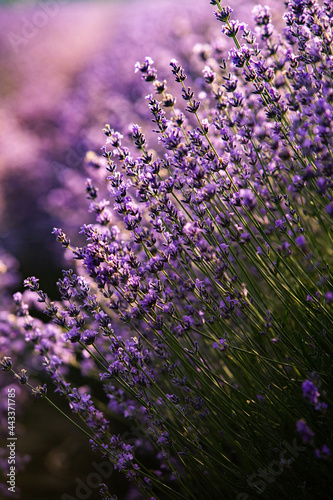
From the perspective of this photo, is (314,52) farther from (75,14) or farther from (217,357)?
(75,14)

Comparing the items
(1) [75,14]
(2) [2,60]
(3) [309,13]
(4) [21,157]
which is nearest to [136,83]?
(4) [21,157]

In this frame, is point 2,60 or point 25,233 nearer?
point 25,233

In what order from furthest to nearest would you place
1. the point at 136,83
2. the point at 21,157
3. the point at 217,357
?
1. the point at 21,157
2. the point at 136,83
3. the point at 217,357

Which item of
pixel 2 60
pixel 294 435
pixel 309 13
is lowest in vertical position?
pixel 294 435

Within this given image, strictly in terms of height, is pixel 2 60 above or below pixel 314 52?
above

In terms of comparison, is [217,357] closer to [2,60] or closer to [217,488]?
[217,488]

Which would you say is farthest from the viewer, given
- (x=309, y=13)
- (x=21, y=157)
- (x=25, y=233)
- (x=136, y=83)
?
(x=21, y=157)
